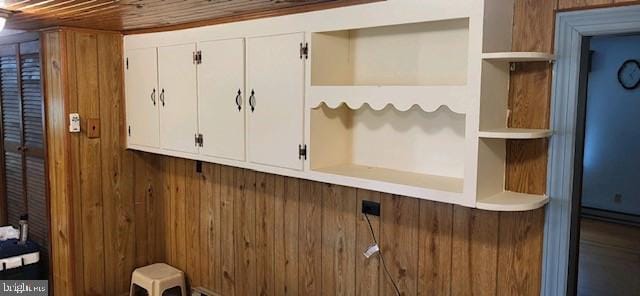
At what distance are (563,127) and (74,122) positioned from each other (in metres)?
2.97

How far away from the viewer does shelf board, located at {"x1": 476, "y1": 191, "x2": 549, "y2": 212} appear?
6.28ft

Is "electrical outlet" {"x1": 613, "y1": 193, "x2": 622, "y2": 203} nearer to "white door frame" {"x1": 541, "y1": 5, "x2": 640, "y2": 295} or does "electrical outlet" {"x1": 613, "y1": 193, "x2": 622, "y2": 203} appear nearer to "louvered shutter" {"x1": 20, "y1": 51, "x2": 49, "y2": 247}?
"white door frame" {"x1": 541, "y1": 5, "x2": 640, "y2": 295}

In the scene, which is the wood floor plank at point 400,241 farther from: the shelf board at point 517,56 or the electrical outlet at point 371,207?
the shelf board at point 517,56

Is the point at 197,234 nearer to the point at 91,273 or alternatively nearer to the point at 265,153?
the point at 91,273

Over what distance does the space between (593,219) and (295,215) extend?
15.3 feet

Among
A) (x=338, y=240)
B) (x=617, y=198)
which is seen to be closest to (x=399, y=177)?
(x=338, y=240)

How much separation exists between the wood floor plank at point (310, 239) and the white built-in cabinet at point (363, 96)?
0.30 meters

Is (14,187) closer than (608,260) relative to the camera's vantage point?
Yes

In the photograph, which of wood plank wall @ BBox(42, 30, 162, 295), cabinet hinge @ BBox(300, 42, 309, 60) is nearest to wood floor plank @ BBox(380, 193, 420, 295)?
cabinet hinge @ BBox(300, 42, 309, 60)

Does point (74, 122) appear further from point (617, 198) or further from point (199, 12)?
point (617, 198)

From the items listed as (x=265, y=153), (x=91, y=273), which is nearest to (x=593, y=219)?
(x=265, y=153)

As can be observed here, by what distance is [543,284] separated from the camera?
2092 mm

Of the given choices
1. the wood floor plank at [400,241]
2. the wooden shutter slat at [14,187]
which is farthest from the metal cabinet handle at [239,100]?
the wooden shutter slat at [14,187]

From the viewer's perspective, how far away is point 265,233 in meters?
3.18
